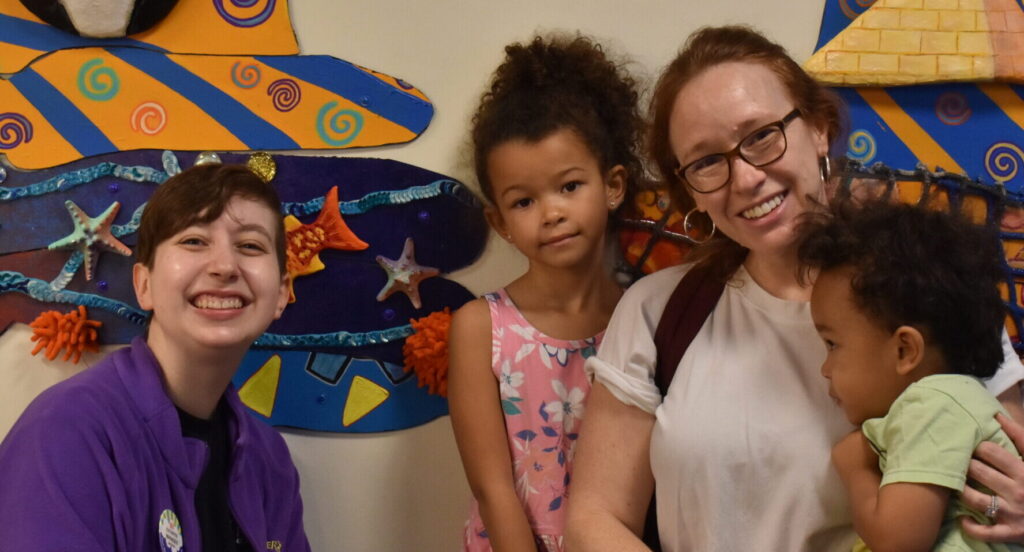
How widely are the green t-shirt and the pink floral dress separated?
59 centimetres

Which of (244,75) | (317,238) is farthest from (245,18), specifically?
(317,238)

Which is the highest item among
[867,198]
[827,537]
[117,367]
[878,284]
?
[867,198]

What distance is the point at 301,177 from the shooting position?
1.66 m

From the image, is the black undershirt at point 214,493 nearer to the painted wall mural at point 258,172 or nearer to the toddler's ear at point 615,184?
the painted wall mural at point 258,172

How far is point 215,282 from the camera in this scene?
1381 mm

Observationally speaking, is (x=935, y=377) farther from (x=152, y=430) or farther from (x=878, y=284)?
(x=152, y=430)

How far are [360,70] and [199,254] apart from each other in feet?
1.59

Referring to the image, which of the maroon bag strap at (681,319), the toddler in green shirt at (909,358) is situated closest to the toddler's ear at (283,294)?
the maroon bag strap at (681,319)

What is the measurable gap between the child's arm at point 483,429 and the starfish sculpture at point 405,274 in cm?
10

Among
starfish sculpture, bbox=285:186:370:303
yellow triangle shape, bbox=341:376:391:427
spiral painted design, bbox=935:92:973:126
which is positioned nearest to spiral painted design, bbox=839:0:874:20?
spiral painted design, bbox=935:92:973:126

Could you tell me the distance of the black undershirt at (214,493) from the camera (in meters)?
1.43

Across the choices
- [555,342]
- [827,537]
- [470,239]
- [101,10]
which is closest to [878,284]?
[827,537]

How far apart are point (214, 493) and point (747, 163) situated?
3.20 feet

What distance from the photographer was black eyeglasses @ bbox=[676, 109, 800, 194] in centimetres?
127
